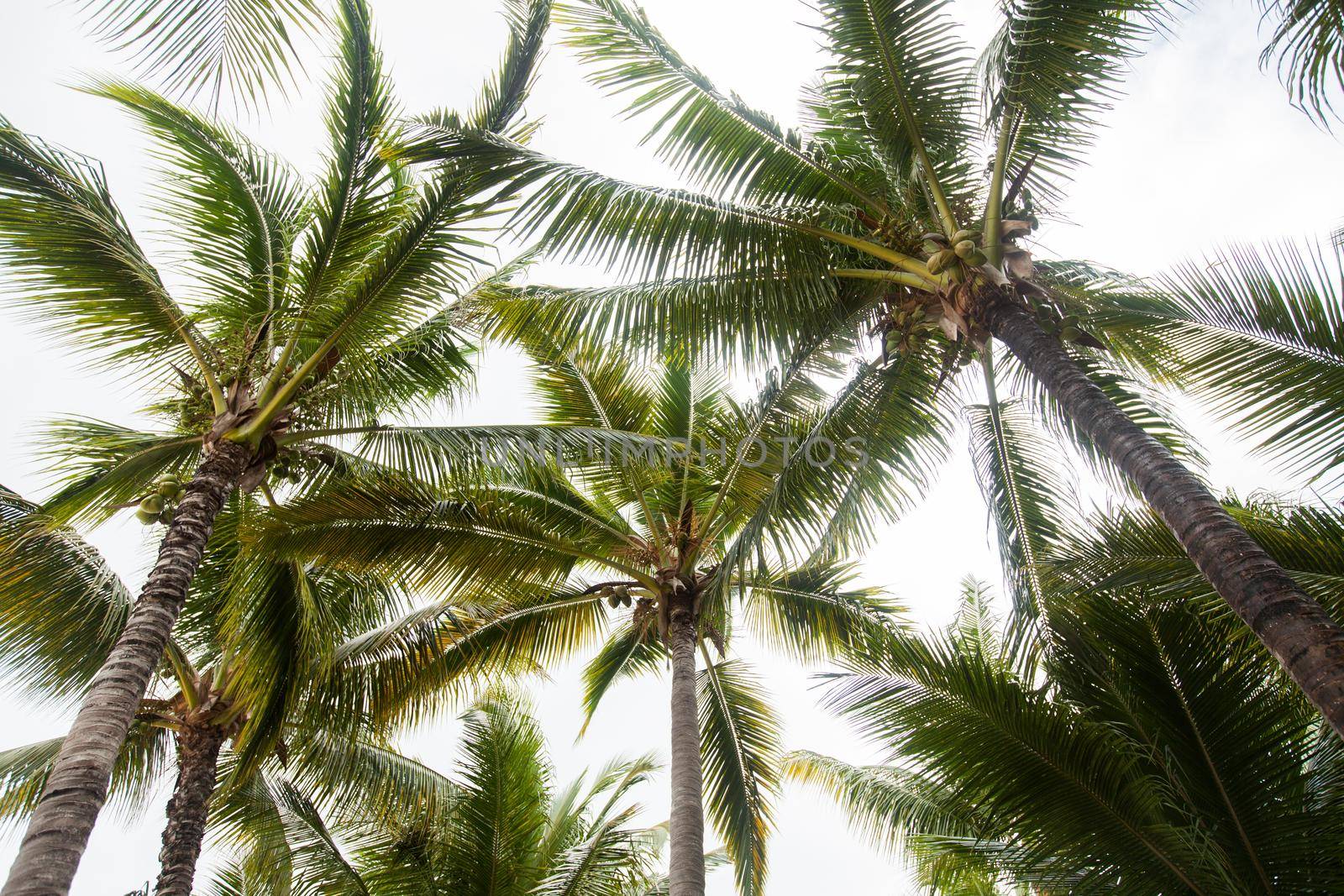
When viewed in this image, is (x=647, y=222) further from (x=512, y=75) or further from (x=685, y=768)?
(x=685, y=768)

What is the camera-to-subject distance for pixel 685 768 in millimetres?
7727

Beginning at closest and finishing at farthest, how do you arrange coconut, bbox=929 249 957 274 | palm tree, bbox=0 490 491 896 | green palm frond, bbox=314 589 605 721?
coconut, bbox=929 249 957 274
palm tree, bbox=0 490 491 896
green palm frond, bbox=314 589 605 721

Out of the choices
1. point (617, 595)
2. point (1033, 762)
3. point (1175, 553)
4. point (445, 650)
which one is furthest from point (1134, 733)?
point (445, 650)

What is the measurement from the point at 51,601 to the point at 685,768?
5028mm

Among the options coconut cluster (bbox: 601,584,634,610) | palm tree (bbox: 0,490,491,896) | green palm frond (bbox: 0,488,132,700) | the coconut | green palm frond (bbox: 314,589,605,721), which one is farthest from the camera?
coconut cluster (bbox: 601,584,634,610)

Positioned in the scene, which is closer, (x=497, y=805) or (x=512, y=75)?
(x=512, y=75)

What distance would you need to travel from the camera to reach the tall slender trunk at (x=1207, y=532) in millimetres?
3621

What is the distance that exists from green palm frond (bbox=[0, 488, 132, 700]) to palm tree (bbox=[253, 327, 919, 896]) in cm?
138

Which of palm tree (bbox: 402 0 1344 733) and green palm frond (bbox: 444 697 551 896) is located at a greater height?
palm tree (bbox: 402 0 1344 733)

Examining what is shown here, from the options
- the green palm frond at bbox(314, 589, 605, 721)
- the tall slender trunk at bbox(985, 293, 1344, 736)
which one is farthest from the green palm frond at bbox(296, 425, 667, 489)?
the tall slender trunk at bbox(985, 293, 1344, 736)

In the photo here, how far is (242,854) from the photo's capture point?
983 centimetres

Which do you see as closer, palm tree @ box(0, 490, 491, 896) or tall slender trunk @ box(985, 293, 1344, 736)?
tall slender trunk @ box(985, 293, 1344, 736)

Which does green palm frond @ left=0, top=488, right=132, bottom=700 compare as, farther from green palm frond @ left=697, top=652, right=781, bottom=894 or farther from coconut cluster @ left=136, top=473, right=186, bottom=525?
green palm frond @ left=697, top=652, right=781, bottom=894

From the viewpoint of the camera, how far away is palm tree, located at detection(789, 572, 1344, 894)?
17.9ft
